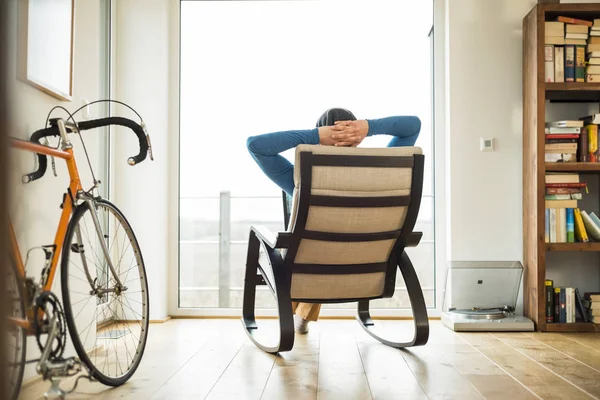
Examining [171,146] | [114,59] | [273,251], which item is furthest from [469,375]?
[114,59]

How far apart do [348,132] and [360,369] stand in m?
1.02

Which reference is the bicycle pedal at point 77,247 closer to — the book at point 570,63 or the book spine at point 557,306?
the book spine at point 557,306

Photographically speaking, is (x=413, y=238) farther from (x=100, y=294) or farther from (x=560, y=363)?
(x=100, y=294)

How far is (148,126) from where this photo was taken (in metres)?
3.89

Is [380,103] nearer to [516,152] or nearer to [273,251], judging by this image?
[516,152]

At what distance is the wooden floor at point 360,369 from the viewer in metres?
2.03

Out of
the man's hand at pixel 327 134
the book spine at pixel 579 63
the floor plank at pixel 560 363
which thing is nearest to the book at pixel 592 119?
the book spine at pixel 579 63

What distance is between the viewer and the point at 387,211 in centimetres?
253

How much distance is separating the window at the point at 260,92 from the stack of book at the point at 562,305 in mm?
795

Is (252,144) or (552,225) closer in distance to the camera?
(252,144)

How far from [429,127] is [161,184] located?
1.83m

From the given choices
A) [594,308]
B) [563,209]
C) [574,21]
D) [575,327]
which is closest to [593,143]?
[563,209]

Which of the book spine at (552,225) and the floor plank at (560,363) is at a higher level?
the book spine at (552,225)

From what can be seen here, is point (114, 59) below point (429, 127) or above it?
above
